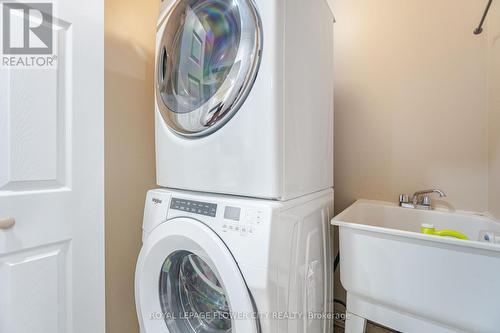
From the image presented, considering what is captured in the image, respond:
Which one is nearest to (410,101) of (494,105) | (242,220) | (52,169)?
(494,105)

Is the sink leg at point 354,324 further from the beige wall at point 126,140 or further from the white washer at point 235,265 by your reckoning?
the beige wall at point 126,140

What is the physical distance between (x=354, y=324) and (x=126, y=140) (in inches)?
52.9

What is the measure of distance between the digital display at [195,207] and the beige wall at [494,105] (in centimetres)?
114

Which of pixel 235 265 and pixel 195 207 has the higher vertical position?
pixel 195 207

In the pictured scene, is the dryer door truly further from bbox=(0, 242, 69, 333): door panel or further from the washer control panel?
bbox=(0, 242, 69, 333): door panel

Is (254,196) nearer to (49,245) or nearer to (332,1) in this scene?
(49,245)

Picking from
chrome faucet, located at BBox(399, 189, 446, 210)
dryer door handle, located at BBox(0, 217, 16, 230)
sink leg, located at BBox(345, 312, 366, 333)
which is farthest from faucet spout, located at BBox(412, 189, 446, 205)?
dryer door handle, located at BBox(0, 217, 16, 230)

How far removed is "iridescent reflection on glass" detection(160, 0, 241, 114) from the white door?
13.5 inches

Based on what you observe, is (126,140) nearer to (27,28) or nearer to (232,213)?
(27,28)

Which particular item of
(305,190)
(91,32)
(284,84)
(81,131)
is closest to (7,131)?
(81,131)

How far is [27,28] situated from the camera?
84 centimetres

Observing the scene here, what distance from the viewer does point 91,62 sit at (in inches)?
39.2

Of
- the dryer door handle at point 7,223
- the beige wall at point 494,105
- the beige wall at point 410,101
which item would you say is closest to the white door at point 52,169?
the dryer door handle at point 7,223

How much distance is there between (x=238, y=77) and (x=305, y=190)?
487 mm
